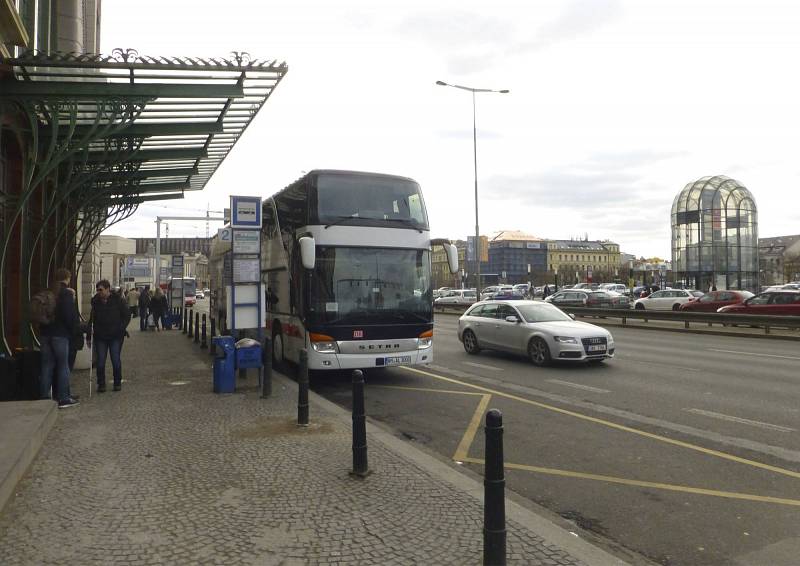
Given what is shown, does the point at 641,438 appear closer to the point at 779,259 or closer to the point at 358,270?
the point at 358,270

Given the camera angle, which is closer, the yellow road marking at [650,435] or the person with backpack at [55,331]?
the yellow road marking at [650,435]

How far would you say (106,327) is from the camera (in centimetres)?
933

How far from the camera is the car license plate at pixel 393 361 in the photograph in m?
10.4

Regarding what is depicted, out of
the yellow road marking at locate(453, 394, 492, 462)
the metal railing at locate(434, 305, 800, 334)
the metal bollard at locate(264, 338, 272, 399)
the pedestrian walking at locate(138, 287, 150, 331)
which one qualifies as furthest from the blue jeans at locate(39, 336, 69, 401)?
the metal railing at locate(434, 305, 800, 334)

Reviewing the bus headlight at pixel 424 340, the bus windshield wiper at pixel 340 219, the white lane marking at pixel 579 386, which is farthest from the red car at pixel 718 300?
the bus windshield wiper at pixel 340 219

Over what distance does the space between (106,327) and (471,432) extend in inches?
233

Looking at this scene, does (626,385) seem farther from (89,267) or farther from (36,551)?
(89,267)

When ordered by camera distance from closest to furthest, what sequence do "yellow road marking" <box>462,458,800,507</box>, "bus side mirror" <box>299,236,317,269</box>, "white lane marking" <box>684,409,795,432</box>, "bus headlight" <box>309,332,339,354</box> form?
"yellow road marking" <box>462,458,800,507</box>, "white lane marking" <box>684,409,795,432</box>, "bus side mirror" <box>299,236,317,269</box>, "bus headlight" <box>309,332,339,354</box>

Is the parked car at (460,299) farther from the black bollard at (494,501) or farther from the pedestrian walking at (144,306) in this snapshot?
the black bollard at (494,501)

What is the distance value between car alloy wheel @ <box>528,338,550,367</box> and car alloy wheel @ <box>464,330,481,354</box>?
7.38 feet

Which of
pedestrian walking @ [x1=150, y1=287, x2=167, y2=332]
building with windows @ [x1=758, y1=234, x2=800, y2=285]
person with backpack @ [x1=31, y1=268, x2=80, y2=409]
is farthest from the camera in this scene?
building with windows @ [x1=758, y1=234, x2=800, y2=285]

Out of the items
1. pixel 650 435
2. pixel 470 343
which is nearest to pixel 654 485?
pixel 650 435

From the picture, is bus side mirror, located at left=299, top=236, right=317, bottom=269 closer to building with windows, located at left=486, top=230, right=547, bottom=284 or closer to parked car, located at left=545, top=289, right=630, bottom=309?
parked car, located at left=545, top=289, right=630, bottom=309

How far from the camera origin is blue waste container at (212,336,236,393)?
9.23m
